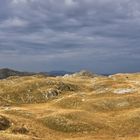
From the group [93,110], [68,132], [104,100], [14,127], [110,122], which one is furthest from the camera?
[104,100]

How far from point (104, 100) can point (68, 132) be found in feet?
69.4

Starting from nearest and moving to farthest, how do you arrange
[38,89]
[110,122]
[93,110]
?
[110,122] < [93,110] < [38,89]

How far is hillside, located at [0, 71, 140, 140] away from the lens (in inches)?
2365

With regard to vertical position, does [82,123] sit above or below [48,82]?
below

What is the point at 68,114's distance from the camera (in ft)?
229

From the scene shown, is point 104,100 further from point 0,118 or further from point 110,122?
point 0,118

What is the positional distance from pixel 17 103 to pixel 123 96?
84.8 ft

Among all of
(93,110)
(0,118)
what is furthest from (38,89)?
(0,118)

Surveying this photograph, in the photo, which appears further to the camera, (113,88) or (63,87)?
(63,87)

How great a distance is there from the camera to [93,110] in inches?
3081

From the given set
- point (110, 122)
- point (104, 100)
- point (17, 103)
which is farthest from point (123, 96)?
point (17, 103)

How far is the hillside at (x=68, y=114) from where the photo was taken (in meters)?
60.1

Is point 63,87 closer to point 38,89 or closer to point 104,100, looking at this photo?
point 38,89

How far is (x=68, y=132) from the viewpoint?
64188mm
